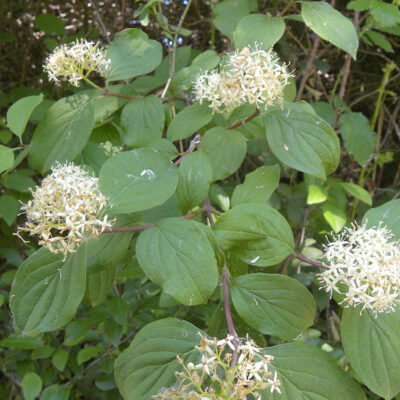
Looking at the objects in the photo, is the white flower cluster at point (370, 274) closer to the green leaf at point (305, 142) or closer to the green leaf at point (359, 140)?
the green leaf at point (305, 142)

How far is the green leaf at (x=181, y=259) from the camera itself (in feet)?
2.55

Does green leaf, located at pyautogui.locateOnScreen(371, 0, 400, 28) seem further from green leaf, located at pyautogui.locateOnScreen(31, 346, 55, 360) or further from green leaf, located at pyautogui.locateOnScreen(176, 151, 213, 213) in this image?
green leaf, located at pyautogui.locateOnScreen(31, 346, 55, 360)

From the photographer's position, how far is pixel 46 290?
0.85 m

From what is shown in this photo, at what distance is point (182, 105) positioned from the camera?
142cm

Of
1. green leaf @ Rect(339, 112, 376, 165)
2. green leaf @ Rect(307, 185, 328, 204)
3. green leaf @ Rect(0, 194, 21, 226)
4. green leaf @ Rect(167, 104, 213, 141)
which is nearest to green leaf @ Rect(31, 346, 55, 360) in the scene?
green leaf @ Rect(0, 194, 21, 226)

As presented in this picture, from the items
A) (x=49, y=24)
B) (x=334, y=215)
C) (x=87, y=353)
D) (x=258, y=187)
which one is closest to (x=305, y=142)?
(x=258, y=187)

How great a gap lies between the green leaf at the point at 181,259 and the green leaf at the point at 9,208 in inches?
34.6

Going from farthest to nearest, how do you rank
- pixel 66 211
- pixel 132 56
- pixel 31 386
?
pixel 31 386 < pixel 132 56 < pixel 66 211

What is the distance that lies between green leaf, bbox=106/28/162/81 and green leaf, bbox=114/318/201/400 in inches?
28.6

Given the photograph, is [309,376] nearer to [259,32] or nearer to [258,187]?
[258,187]

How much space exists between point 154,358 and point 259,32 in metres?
0.89

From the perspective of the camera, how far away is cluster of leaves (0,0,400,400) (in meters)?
0.80

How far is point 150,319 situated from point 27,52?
1.55 meters

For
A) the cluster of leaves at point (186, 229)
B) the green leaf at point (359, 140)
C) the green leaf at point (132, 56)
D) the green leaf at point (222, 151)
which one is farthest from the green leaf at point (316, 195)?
the green leaf at point (132, 56)
